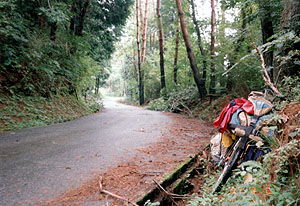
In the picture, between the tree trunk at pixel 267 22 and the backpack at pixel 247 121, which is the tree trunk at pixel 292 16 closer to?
the tree trunk at pixel 267 22

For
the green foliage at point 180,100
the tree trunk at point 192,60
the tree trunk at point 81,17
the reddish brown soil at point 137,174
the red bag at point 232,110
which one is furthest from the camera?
the green foliage at point 180,100

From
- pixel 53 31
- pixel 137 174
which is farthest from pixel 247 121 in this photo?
pixel 53 31

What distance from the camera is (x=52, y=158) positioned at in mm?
3303

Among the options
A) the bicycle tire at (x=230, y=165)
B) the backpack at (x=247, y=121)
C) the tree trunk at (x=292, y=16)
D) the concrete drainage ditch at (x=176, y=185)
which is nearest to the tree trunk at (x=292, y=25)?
the tree trunk at (x=292, y=16)

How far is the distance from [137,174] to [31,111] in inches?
228

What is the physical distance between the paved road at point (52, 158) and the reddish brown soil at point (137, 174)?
0.19 m

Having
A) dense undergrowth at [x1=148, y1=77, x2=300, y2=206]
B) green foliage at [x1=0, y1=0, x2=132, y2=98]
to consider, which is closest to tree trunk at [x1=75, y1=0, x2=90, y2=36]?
green foliage at [x1=0, y1=0, x2=132, y2=98]

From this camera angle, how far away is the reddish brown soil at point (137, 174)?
84.0 inches

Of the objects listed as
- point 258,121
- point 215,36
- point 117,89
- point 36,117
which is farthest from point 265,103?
point 117,89

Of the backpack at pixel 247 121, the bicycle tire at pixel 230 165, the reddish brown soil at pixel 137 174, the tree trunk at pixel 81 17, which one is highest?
the tree trunk at pixel 81 17

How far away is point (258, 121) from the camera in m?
2.76

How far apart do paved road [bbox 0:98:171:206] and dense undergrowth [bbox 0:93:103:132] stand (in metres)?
0.75

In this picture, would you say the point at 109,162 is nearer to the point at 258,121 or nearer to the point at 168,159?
the point at 168,159

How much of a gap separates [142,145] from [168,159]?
1.01 meters
